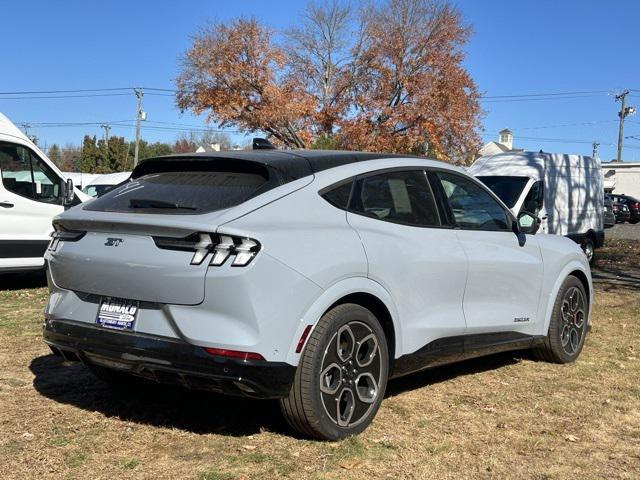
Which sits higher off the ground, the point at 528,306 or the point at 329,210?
the point at 329,210

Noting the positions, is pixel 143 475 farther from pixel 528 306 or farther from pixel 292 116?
pixel 292 116

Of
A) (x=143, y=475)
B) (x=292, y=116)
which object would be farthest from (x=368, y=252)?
(x=292, y=116)

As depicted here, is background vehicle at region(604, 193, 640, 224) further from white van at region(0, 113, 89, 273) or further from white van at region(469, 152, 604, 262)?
white van at region(0, 113, 89, 273)

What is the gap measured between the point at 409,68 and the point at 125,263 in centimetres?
2490

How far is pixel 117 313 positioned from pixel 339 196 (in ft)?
4.68

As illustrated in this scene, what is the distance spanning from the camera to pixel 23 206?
30.7ft

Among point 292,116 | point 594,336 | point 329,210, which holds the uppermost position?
point 292,116

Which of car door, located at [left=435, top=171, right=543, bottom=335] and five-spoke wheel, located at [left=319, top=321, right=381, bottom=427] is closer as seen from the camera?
five-spoke wheel, located at [left=319, top=321, right=381, bottom=427]

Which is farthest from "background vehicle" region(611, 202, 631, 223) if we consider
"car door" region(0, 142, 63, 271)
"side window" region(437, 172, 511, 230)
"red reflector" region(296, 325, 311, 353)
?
"red reflector" region(296, 325, 311, 353)

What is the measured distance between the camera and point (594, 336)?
7.45 meters

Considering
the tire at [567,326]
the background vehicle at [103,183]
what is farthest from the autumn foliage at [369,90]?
the tire at [567,326]

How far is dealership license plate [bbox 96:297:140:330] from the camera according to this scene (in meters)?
3.76

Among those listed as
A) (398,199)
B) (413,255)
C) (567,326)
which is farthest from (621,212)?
(413,255)

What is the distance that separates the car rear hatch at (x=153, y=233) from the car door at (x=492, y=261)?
1.74 metres
